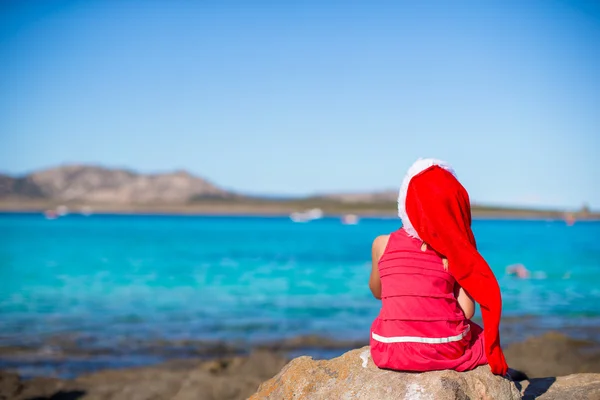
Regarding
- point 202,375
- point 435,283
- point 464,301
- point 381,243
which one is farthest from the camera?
point 202,375

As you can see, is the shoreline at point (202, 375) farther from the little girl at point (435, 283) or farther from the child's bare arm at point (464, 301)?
the child's bare arm at point (464, 301)

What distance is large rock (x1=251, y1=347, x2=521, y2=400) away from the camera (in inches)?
153

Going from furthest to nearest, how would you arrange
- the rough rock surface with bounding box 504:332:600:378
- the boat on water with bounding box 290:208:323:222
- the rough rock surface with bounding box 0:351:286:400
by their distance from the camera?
the boat on water with bounding box 290:208:323:222
the rough rock surface with bounding box 504:332:600:378
the rough rock surface with bounding box 0:351:286:400

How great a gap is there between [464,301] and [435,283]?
27cm

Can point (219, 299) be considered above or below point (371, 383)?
below

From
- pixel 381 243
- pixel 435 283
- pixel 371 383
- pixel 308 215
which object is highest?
pixel 381 243

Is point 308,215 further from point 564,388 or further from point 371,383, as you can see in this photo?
point 371,383

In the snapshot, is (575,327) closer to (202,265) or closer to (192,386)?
(192,386)

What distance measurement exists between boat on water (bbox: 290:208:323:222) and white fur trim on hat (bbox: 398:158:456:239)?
166 m

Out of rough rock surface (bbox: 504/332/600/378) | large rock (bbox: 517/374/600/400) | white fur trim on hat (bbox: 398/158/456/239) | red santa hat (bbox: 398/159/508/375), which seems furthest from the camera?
rough rock surface (bbox: 504/332/600/378)

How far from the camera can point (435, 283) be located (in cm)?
379

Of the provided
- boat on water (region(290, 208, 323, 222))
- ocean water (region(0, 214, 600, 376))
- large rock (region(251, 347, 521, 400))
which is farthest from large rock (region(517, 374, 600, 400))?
boat on water (region(290, 208, 323, 222))

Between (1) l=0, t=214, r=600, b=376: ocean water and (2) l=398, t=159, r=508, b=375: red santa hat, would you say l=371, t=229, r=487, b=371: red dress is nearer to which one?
(2) l=398, t=159, r=508, b=375: red santa hat

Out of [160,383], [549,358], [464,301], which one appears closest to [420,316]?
[464,301]
